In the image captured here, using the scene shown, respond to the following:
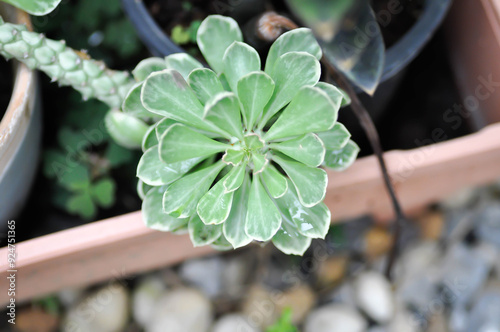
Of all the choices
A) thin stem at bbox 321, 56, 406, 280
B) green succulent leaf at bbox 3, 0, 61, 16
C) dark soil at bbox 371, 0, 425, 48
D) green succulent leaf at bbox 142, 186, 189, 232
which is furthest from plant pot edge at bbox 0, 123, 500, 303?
green succulent leaf at bbox 3, 0, 61, 16

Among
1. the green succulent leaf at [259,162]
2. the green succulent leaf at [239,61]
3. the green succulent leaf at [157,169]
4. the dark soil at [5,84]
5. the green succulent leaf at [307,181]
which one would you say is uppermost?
the dark soil at [5,84]

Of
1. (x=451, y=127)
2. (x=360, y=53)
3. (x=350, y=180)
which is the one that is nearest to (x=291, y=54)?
(x=360, y=53)

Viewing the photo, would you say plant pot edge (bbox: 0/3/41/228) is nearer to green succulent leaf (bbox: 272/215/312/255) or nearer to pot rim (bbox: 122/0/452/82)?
pot rim (bbox: 122/0/452/82)

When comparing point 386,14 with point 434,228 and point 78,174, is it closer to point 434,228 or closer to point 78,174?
point 434,228

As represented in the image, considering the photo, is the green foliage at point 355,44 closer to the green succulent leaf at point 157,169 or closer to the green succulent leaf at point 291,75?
the green succulent leaf at point 291,75

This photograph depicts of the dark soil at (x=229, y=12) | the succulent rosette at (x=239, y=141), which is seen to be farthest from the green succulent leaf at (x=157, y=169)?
the dark soil at (x=229, y=12)

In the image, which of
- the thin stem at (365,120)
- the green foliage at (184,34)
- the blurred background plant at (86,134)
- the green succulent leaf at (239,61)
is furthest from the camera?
the blurred background plant at (86,134)
